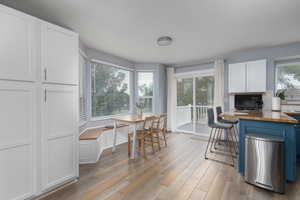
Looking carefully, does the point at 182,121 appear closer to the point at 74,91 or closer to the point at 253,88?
the point at 253,88

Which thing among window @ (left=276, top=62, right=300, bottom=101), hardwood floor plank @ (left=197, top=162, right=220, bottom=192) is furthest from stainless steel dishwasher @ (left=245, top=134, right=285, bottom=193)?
window @ (left=276, top=62, right=300, bottom=101)

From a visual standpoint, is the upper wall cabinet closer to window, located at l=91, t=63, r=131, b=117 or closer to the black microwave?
the black microwave

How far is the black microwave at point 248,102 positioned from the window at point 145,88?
268cm

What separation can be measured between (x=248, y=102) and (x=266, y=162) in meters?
2.09

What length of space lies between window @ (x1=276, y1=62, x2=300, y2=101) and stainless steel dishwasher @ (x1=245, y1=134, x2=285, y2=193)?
2.46 metres

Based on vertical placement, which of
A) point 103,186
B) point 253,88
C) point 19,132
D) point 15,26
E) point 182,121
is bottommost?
point 103,186

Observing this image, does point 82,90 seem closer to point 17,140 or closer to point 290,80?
point 17,140

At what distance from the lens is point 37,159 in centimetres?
166

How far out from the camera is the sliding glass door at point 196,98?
4.51m

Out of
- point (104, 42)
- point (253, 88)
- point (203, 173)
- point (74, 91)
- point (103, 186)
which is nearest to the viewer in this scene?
point (103, 186)

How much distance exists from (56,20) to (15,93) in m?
1.40

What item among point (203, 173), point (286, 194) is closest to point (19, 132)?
point (203, 173)

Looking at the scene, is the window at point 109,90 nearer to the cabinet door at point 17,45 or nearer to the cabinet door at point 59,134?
the cabinet door at point 59,134

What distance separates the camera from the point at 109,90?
3.90m
